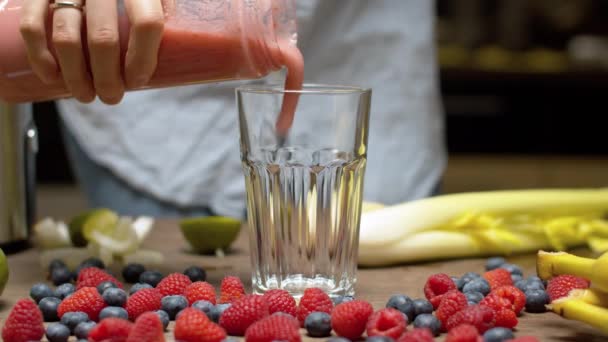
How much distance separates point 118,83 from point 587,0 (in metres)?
2.52

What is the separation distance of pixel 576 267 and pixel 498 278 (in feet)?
0.48

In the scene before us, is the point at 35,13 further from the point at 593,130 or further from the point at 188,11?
the point at 593,130

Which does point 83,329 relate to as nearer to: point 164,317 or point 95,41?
point 164,317

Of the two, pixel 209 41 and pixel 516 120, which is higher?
pixel 209 41

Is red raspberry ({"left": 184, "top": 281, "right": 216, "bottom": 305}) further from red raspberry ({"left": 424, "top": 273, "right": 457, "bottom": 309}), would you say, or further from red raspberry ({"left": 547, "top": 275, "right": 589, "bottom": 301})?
red raspberry ({"left": 547, "top": 275, "right": 589, "bottom": 301})

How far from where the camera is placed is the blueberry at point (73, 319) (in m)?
0.73

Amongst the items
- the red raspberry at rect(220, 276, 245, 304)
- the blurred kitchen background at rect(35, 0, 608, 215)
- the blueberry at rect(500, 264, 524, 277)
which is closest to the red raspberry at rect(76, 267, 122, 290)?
the red raspberry at rect(220, 276, 245, 304)

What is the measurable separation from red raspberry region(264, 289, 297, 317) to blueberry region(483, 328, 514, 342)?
0.56 ft

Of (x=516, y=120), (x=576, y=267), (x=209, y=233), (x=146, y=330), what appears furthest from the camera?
(x=516, y=120)

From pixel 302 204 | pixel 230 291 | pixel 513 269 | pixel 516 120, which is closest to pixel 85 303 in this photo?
pixel 230 291

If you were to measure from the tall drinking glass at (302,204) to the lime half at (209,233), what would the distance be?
0.20m

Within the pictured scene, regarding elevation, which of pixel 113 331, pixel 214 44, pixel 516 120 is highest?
pixel 214 44

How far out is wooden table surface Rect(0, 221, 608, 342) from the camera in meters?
0.76

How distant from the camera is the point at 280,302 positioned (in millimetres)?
761
